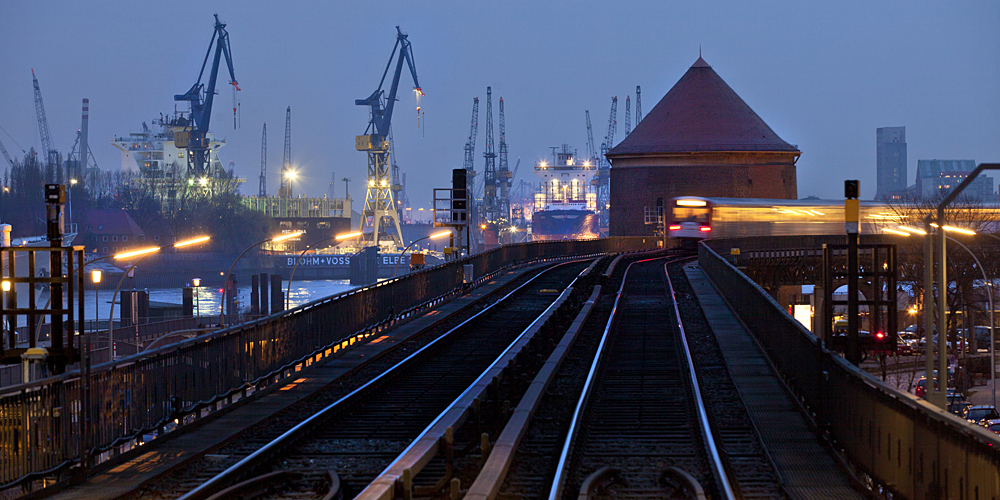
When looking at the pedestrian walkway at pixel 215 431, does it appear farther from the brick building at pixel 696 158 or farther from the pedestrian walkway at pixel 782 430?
the brick building at pixel 696 158

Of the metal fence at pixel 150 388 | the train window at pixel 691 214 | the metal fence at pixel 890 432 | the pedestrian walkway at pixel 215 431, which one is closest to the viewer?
the metal fence at pixel 890 432

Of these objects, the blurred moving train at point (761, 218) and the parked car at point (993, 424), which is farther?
the blurred moving train at point (761, 218)

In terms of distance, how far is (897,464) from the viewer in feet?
29.9

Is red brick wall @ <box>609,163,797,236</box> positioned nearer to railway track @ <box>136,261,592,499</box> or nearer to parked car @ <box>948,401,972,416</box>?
parked car @ <box>948,401,972,416</box>

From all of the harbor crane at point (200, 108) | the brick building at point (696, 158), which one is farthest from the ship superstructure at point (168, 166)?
the brick building at point (696, 158)

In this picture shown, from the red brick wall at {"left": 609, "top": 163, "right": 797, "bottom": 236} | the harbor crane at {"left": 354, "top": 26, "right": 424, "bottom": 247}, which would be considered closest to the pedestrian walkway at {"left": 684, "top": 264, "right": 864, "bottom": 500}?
the red brick wall at {"left": 609, "top": 163, "right": 797, "bottom": 236}

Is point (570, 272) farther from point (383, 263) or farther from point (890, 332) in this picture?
point (383, 263)

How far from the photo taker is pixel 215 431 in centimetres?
1255

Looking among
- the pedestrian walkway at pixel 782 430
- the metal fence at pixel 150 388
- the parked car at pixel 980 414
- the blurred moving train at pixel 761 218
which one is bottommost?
the parked car at pixel 980 414

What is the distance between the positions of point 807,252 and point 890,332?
44.8m

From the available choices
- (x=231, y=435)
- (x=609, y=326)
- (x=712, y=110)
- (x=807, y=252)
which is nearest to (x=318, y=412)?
(x=231, y=435)

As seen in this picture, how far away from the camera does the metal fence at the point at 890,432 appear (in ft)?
24.1

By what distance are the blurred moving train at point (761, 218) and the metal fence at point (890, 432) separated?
151 feet

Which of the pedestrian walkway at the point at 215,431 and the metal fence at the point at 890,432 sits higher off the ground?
the metal fence at the point at 890,432
